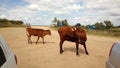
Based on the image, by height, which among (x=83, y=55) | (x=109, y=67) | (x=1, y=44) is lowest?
(x=83, y=55)

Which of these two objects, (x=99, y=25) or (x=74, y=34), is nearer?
(x=74, y=34)

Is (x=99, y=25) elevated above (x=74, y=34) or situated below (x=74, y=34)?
below

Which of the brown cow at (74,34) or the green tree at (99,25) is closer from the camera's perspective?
the brown cow at (74,34)

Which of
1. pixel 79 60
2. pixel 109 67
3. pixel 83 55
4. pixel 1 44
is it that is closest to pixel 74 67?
pixel 79 60

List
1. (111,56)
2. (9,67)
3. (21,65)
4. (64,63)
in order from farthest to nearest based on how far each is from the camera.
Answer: (64,63) < (21,65) < (111,56) < (9,67)

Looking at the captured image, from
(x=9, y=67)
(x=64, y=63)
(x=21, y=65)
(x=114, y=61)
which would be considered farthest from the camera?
(x=64, y=63)

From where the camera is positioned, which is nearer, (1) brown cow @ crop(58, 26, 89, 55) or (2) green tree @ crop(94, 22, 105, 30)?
(1) brown cow @ crop(58, 26, 89, 55)

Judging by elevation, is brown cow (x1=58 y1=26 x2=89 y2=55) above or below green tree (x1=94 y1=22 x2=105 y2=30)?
above

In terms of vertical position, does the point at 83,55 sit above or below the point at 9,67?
below

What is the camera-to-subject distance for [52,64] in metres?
12.6

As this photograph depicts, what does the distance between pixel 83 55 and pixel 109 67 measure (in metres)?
9.64

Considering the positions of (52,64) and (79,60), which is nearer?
(52,64)

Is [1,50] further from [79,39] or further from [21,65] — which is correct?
[79,39]

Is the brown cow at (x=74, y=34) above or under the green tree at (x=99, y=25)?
above
